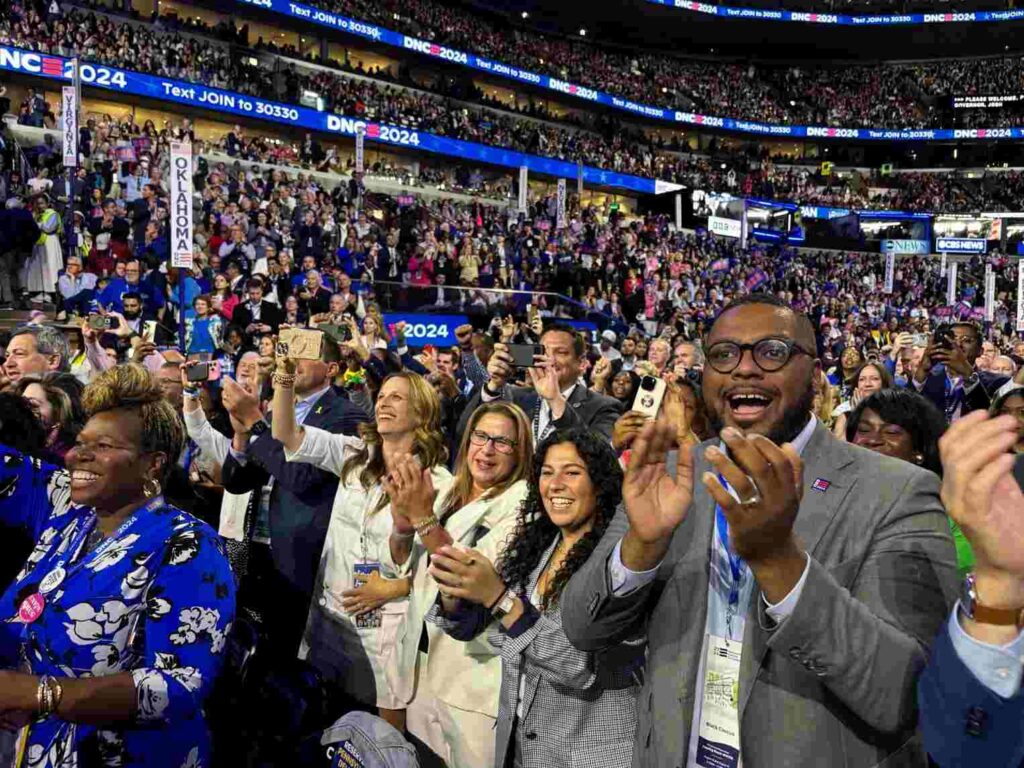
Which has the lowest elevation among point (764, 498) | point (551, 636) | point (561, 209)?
point (551, 636)

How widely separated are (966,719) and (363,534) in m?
2.54

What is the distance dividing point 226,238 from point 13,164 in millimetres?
3210

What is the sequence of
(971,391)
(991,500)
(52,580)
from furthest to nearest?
(971,391) < (52,580) < (991,500)

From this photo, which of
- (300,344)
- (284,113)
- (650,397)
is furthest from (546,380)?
(284,113)

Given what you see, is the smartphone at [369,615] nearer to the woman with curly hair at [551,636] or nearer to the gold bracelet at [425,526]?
the woman with curly hair at [551,636]

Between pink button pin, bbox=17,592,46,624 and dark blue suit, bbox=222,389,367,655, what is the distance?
145cm

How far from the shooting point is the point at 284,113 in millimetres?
25469

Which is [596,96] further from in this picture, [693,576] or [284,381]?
[693,576]

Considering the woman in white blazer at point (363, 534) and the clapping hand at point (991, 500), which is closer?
the clapping hand at point (991, 500)

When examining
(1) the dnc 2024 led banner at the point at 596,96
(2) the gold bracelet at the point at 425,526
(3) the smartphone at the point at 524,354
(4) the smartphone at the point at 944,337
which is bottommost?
(2) the gold bracelet at the point at 425,526

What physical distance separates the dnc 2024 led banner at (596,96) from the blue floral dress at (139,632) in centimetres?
2744

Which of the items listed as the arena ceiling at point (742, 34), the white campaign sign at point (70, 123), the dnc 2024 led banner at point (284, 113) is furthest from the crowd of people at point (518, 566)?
the arena ceiling at point (742, 34)

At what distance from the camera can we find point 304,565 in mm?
3717

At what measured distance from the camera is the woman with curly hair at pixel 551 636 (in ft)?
7.15
